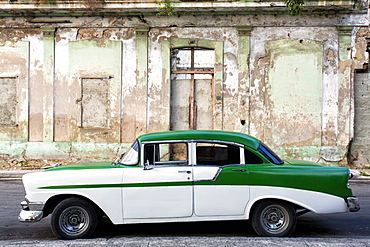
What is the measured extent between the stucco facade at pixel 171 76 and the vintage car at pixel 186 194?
8340 mm

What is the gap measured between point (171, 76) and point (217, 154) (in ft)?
28.3

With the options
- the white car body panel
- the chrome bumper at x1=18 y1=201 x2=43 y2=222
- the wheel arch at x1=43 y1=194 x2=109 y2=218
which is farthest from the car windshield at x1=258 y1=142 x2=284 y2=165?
the chrome bumper at x1=18 y1=201 x2=43 y2=222

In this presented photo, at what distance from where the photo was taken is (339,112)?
46.9 feet

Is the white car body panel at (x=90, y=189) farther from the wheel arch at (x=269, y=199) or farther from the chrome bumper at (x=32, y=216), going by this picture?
the wheel arch at (x=269, y=199)

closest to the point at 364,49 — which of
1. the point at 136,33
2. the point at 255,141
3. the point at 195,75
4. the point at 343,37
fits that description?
the point at 343,37

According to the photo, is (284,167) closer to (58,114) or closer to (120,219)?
(120,219)

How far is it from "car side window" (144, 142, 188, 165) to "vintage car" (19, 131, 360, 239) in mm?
42

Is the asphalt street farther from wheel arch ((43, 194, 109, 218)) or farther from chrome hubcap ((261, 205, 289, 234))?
wheel arch ((43, 194, 109, 218))

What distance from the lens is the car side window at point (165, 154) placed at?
6371 mm

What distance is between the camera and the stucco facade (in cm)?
1437

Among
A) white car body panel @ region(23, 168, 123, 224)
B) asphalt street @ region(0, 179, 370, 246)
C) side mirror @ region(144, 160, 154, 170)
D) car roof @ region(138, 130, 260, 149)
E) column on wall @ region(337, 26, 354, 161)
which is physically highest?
column on wall @ region(337, 26, 354, 161)

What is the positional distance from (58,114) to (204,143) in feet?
31.2

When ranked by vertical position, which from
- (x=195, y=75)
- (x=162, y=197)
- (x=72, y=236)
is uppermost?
(x=195, y=75)

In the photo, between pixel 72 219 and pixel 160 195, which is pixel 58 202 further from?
pixel 160 195
